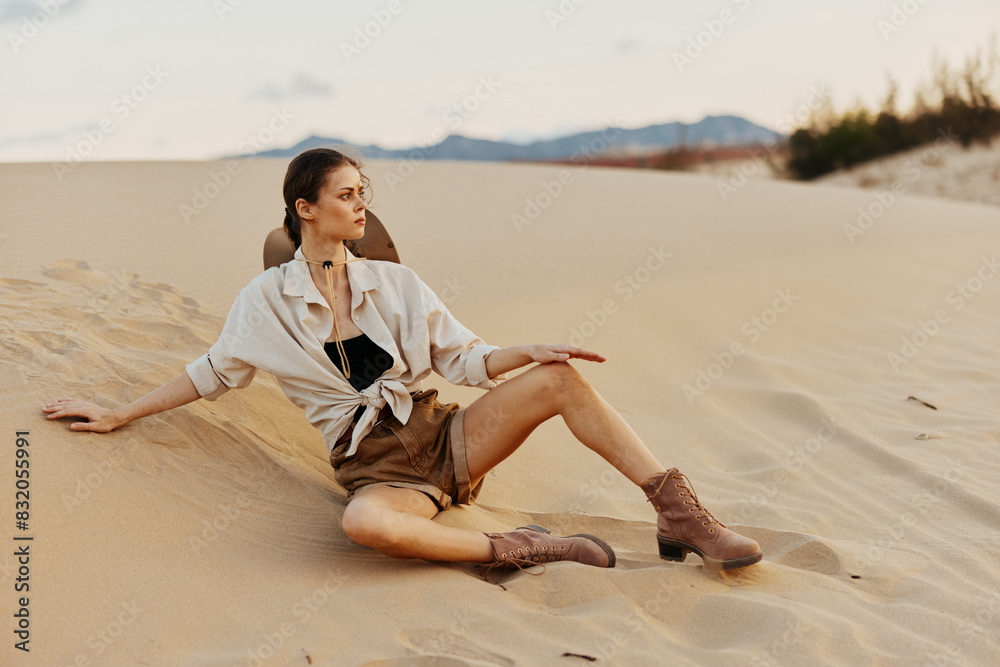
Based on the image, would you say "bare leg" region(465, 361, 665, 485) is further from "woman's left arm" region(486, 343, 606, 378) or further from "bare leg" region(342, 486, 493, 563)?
"bare leg" region(342, 486, 493, 563)

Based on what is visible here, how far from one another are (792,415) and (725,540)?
2.22 metres

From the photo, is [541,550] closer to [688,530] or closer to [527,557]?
[527,557]

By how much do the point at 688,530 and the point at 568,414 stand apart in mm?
549

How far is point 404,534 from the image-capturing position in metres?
2.65

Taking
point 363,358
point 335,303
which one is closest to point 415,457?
point 363,358

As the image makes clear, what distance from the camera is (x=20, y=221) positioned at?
6.18 m

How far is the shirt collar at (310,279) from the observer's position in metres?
2.95

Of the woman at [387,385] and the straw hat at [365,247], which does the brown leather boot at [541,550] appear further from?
the straw hat at [365,247]

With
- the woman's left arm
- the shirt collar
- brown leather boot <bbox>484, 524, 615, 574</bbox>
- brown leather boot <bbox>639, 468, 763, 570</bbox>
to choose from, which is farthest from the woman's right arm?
brown leather boot <bbox>639, 468, 763, 570</bbox>

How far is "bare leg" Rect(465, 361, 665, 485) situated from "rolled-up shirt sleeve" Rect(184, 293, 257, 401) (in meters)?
0.88

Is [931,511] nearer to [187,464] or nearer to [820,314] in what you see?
[187,464]

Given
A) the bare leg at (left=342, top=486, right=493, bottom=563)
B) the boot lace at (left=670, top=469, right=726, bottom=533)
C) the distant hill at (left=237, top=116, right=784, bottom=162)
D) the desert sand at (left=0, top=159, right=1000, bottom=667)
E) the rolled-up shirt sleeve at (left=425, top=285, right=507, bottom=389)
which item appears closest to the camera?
the desert sand at (left=0, top=159, right=1000, bottom=667)

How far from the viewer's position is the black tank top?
297 centimetres

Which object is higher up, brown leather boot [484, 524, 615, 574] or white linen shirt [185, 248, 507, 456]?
white linen shirt [185, 248, 507, 456]
